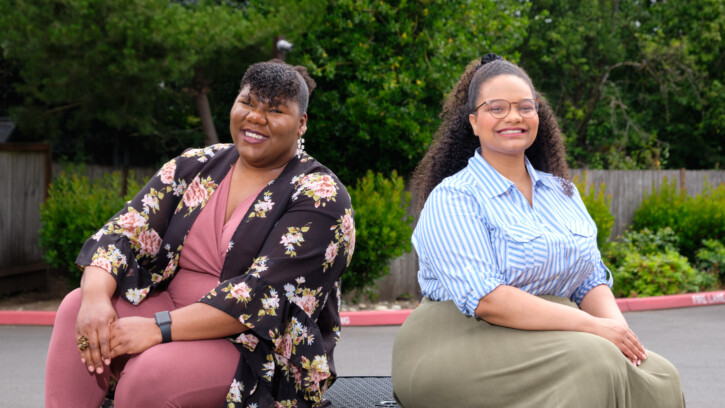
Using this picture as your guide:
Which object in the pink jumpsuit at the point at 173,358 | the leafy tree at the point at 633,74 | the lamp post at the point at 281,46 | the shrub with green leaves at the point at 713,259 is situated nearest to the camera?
the pink jumpsuit at the point at 173,358

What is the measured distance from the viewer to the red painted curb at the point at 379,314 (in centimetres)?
825

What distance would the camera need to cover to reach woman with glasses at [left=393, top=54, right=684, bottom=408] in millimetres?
2447

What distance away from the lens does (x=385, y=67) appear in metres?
10.4

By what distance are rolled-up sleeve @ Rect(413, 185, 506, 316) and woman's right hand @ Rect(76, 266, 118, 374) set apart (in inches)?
44.4

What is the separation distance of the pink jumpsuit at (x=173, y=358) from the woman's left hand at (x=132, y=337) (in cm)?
4

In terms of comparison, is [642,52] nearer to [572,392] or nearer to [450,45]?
Answer: [450,45]

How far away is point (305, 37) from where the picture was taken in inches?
416

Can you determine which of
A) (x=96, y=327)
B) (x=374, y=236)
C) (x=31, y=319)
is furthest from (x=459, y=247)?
(x=31, y=319)

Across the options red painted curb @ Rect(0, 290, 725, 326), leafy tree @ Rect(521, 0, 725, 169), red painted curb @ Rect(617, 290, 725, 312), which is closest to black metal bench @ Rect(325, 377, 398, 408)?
red painted curb @ Rect(0, 290, 725, 326)

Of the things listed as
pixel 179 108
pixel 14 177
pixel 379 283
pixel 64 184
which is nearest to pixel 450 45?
pixel 379 283

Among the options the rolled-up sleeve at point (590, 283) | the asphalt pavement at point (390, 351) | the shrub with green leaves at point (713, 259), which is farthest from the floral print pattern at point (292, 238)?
the shrub with green leaves at point (713, 259)

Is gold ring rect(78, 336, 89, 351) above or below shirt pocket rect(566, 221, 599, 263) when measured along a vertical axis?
below

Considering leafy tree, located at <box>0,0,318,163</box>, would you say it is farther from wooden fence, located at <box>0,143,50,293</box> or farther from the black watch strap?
the black watch strap

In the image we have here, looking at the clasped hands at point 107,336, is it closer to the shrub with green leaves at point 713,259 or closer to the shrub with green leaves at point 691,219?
the shrub with green leaves at point 713,259
